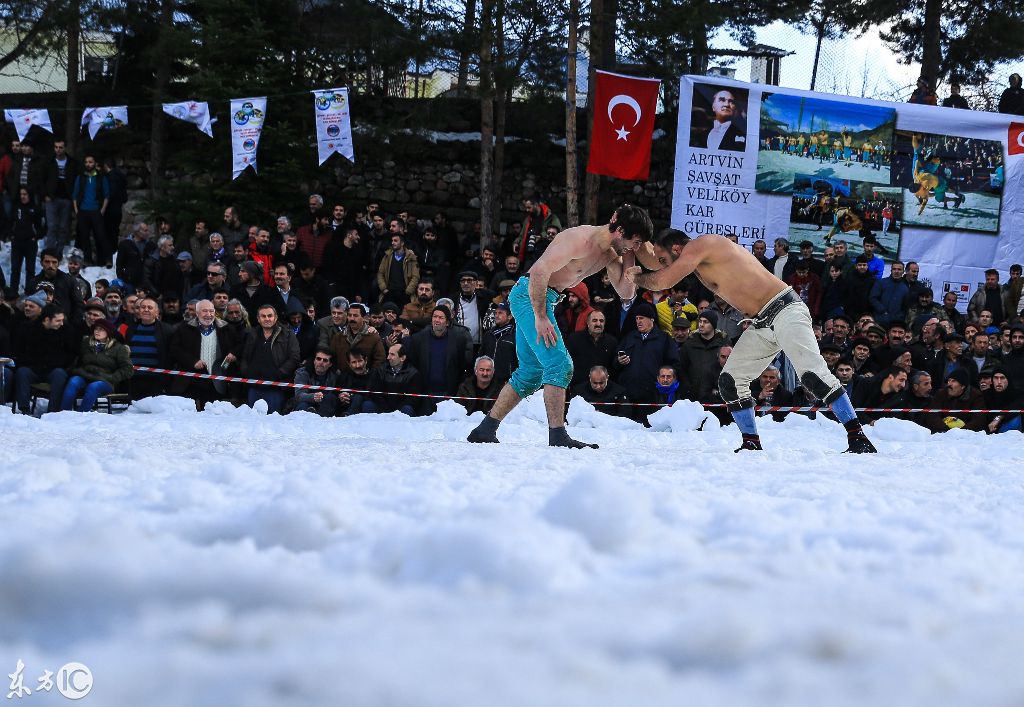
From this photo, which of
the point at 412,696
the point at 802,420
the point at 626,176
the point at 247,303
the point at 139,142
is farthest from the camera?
the point at 139,142

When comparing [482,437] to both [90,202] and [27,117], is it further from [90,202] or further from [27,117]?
[27,117]

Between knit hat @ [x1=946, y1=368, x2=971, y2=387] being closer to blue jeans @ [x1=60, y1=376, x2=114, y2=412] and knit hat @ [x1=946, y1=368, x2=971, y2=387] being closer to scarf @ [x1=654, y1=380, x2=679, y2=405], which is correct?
scarf @ [x1=654, y1=380, x2=679, y2=405]

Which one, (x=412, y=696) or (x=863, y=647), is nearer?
(x=412, y=696)

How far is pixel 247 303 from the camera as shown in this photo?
12414mm

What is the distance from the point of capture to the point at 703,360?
36.1 feet

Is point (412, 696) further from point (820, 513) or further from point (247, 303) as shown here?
point (247, 303)

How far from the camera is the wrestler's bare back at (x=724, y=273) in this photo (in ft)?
23.4

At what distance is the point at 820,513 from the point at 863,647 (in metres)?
1.17

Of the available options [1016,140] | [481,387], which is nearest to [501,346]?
[481,387]

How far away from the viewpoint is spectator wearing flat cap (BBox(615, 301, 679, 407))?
436 inches

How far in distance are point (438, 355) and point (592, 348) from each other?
1471mm

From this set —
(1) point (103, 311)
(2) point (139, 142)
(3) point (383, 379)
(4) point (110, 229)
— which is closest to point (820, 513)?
(3) point (383, 379)

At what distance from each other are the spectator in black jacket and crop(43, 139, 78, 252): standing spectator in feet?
33.4

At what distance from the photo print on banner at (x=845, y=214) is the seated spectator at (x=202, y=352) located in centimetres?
754
